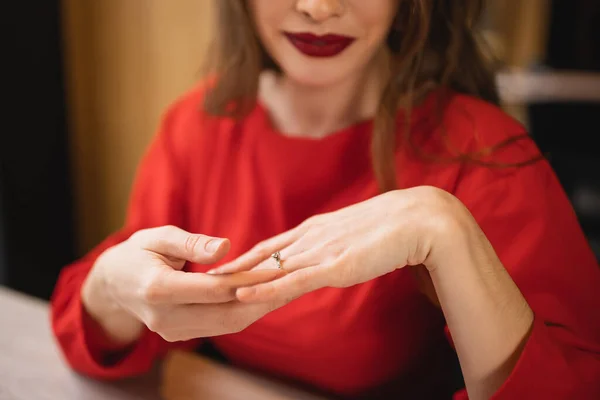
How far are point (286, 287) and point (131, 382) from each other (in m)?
0.33

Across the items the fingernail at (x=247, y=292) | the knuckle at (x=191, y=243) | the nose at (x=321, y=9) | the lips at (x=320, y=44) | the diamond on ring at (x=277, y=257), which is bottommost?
the fingernail at (x=247, y=292)

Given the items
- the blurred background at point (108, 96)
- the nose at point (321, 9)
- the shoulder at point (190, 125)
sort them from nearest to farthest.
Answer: the nose at point (321, 9), the shoulder at point (190, 125), the blurred background at point (108, 96)

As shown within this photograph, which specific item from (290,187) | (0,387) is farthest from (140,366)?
(290,187)

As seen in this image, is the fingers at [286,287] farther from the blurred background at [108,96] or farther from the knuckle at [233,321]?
the blurred background at [108,96]

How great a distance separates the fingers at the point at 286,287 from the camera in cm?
46

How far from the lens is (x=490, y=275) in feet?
1.65

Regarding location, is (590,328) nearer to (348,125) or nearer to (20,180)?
(348,125)

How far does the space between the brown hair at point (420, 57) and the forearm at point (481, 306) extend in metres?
0.14

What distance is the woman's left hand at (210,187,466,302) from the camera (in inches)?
18.2

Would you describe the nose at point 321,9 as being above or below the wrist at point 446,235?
above

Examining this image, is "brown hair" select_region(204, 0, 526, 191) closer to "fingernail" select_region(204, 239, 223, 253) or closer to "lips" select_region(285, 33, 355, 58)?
"lips" select_region(285, 33, 355, 58)

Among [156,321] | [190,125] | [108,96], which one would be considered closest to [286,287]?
[156,321]

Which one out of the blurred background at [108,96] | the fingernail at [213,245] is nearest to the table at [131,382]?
the fingernail at [213,245]

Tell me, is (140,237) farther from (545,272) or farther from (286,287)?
(545,272)
